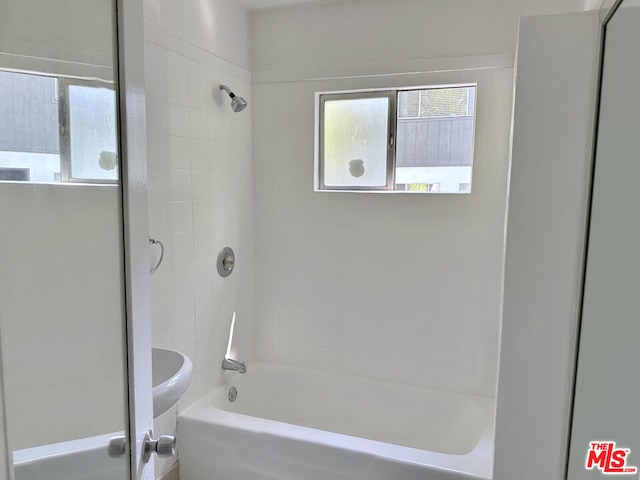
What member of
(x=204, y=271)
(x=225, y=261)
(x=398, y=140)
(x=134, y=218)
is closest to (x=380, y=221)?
(x=398, y=140)

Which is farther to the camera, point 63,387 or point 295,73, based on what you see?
point 295,73

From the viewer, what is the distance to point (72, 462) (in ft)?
2.84

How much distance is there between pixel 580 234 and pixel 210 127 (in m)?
1.90

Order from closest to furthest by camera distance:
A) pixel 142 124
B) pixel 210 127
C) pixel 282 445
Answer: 1. pixel 142 124
2. pixel 282 445
3. pixel 210 127

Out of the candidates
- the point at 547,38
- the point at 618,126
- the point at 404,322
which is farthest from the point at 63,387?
the point at 404,322

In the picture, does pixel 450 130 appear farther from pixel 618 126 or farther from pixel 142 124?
pixel 142 124

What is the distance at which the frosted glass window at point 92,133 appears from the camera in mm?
852

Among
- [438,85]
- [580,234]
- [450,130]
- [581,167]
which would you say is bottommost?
[580,234]

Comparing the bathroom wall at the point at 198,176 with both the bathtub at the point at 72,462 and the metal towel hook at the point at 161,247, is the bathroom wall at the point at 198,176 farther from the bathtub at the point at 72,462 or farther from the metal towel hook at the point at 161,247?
the bathtub at the point at 72,462

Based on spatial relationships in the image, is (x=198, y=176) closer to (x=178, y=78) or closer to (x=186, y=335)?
(x=178, y=78)

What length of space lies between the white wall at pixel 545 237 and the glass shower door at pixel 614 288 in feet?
0.25

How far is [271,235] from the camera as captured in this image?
3.04 metres

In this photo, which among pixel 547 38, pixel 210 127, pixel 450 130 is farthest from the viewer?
pixel 450 130

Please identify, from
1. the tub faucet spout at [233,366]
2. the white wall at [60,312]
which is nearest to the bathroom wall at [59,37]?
the white wall at [60,312]
